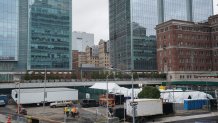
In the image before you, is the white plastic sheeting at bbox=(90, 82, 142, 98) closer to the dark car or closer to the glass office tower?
the dark car

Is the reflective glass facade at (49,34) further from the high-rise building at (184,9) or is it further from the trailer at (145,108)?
the trailer at (145,108)

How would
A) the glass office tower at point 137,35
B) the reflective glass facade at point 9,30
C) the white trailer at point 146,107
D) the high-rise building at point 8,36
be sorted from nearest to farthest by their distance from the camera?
the white trailer at point 146,107 → the high-rise building at point 8,36 → the reflective glass facade at point 9,30 → the glass office tower at point 137,35

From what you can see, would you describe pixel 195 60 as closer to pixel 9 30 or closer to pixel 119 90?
pixel 119 90

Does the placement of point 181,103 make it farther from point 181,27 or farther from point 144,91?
point 181,27

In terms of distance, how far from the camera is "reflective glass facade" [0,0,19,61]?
14438 cm

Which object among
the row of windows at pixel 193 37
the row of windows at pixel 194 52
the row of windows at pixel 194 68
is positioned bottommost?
the row of windows at pixel 194 68

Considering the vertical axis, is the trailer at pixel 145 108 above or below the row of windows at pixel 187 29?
below

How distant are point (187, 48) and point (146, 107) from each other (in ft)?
304

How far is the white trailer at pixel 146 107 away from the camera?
145ft

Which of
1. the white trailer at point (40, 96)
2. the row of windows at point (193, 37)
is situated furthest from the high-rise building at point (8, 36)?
the row of windows at point (193, 37)

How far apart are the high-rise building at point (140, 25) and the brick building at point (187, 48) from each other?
3011 centimetres

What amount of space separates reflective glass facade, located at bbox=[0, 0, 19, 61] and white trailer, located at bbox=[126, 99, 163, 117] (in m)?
114

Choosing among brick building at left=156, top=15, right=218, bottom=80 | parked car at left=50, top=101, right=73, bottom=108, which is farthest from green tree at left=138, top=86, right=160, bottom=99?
brick building at left=156, top=15, right=218, bottom=80

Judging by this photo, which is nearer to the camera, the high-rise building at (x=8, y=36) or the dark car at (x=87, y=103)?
the dark car at (x=87, y=103)
